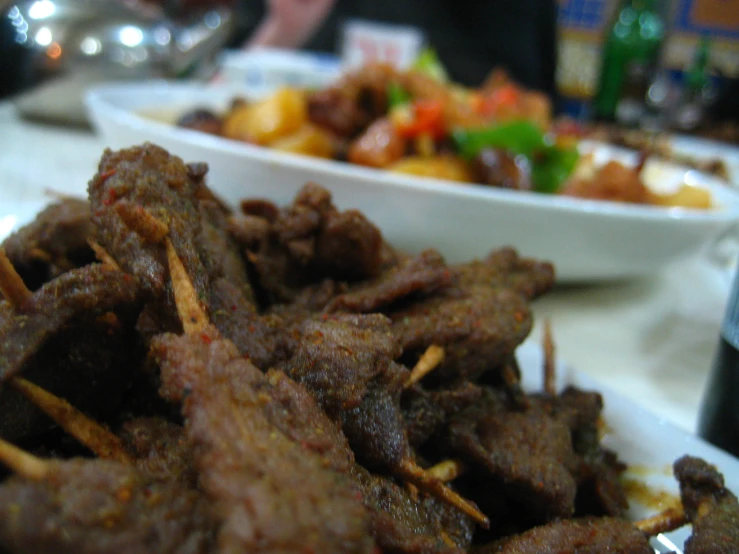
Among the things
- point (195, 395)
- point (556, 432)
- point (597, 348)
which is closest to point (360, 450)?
point (195, 395)

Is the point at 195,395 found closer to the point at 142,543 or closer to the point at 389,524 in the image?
the point at 142,543

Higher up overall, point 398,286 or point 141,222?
point 141,222

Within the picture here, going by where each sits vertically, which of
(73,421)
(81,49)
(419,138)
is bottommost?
(73,421)

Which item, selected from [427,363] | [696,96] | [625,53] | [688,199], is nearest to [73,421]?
[427,363]

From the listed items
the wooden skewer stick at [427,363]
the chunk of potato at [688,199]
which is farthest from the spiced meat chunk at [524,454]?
the chunk of potato at [688,199]

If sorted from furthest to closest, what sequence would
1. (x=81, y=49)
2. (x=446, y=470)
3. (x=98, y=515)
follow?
1. (x=81, y=49)
2. (x=446, y=470)
3. (x=98, y=515)

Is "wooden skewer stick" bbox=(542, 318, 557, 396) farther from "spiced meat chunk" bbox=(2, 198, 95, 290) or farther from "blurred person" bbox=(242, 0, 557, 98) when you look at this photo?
"blurred person" bbox=(242, 0, 557, 98)

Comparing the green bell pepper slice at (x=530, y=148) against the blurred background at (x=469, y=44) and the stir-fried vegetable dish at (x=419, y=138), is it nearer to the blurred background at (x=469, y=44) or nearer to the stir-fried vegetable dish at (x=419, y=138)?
the stir-fried vegetable dish at (x=419, y=138)

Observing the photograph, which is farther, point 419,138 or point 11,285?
point 419,138

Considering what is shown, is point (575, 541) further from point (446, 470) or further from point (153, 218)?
point (153, 218)
